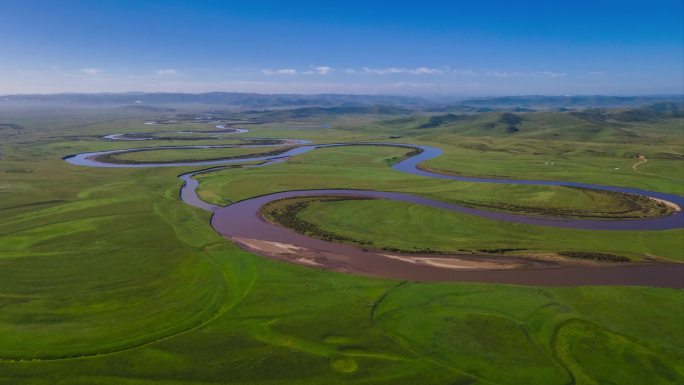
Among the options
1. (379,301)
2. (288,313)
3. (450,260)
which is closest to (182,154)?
(450,260)

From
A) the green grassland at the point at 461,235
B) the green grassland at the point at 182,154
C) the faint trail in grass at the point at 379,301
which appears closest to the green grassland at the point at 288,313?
the faint trail in grass at the point at 379,301

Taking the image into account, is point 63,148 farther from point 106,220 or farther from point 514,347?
point 514,347

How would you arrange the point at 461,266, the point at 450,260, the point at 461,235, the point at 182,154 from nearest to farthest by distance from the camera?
the point at 461,266, the point at 450,260, the point at 461,235, the point at 182,154

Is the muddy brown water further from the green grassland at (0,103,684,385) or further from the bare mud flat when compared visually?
the green grassland at (0,103,684,385)

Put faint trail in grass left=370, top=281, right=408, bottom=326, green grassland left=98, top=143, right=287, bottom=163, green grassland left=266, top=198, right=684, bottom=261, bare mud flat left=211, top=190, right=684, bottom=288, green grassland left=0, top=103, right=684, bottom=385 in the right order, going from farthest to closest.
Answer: green grassland left=98, top=143, right=287, bottom=163
green grassland left=266, top=198, right=684, bottom=261
bare mud flat left=211, top=190, right=684, bottom=288
faint trail in grass left=370, top=281, right=408, bottom=326
green grassland left=0, top=103, right=684, bottom=385

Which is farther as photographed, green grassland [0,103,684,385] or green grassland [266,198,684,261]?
green grassland [266,198,684,261]

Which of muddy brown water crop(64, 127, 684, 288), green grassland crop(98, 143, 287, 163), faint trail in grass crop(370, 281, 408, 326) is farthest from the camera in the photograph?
green grassland crop(98, 143, 287, 163)

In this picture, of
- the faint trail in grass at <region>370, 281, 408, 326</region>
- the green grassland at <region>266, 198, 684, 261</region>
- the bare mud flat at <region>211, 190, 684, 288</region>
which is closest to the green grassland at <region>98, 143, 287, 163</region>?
the green grassland at <region>266, 198, 684, 261</region>

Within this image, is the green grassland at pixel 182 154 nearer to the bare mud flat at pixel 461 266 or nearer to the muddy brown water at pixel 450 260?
the muddy brown water at pixel 450 260

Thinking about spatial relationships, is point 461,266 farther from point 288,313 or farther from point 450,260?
point 288,313

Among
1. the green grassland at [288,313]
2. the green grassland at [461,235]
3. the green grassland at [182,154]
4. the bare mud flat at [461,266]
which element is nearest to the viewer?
the green grassland at [288,313]

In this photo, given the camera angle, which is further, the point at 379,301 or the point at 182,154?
the point at 182,154
